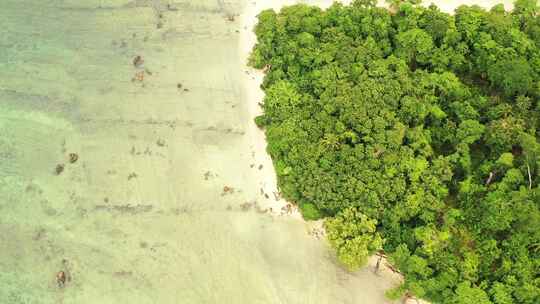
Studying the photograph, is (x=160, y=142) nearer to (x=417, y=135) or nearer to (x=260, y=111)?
(x=260, y=111)

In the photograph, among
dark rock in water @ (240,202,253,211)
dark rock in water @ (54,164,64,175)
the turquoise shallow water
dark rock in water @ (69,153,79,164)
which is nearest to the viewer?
the turquoise shallow water

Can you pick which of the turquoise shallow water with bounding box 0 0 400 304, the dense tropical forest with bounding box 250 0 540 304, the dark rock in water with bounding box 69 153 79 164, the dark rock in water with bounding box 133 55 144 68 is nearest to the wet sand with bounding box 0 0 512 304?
the turquoise shallow water with bounding box 0 0 400 304

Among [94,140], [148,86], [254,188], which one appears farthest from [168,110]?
[254,188]

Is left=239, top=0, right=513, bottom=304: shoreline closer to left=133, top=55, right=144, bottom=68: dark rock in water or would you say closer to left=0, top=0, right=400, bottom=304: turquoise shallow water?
left=0, top=0, right=400, bottom=304: turquoise shallow water

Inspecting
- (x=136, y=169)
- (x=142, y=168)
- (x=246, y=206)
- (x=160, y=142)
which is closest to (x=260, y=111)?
(x=246, y=206)

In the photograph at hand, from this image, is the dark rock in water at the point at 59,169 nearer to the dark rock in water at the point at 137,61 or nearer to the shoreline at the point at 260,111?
the dark rock in water at the point at 137,61

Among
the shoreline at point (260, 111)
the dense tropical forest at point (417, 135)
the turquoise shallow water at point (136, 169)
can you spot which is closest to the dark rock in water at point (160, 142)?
the turquoise shallow water at point (136, 169)
